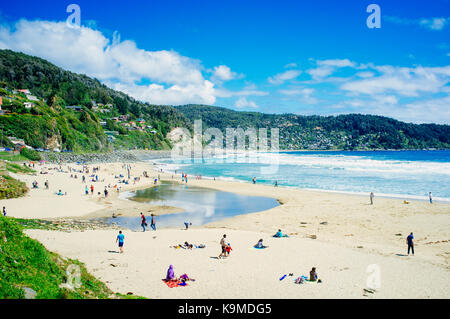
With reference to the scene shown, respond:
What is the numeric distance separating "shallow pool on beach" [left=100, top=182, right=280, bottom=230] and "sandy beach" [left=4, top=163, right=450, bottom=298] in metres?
1.40

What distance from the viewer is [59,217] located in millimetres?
18703

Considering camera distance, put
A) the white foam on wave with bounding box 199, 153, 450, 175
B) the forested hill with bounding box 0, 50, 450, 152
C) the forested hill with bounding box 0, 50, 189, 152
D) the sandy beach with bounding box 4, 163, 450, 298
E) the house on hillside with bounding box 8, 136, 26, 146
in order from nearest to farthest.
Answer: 1. the sandy beach with bounding box 4, 163, 450, 298
2. the white foam on wave with bounding box 199, 153, 450, 175
3. the house on hillside with bounding box 8, 136, 26, 146
4. the forested hill with bounding box 0, 50, 189, 152
5. the forested hill with bounding box 0, 50, 450, 152

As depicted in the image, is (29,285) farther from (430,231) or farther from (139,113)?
(139,113)

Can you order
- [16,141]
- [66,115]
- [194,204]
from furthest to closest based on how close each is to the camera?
[66,115]
[16,141]
[194,204]

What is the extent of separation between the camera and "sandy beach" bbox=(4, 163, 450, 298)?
865 centimetres

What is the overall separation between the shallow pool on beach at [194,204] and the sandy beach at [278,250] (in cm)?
140

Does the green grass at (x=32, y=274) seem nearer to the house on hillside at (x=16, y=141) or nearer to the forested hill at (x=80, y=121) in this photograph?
the forested hill at (x=80, y=121)

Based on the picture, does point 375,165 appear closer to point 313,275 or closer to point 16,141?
point 313,275

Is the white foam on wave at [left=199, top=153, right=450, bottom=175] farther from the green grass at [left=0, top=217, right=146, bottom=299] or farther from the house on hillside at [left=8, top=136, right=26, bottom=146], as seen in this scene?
the green grass at [left=0, top=217, right=146, bottom=299]

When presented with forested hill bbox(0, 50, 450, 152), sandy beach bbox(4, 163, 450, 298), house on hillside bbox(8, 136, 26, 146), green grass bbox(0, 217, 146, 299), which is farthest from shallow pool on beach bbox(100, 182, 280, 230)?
forested hill bbox(0, 50, 450, 152)

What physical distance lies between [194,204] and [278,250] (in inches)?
527

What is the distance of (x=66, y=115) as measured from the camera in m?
78.8

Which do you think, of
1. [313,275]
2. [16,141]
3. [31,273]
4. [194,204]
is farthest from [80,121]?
[313,275]

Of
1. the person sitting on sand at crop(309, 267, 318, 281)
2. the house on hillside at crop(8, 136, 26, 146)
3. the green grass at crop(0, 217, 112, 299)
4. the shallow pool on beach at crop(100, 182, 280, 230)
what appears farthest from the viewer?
the house on hillside at crop(8, 136, 26, 146)
